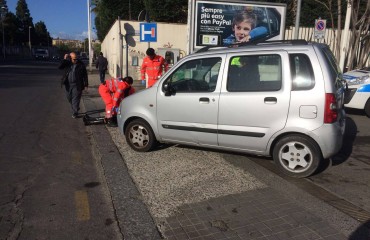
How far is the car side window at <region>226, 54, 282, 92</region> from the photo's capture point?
15.6ft

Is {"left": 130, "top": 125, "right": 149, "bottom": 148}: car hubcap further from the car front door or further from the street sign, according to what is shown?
the street sign

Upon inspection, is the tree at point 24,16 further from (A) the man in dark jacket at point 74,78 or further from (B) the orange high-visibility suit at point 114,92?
(B) the orange high-visibility suit at point 114,92

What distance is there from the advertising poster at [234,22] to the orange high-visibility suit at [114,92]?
14.8 feet

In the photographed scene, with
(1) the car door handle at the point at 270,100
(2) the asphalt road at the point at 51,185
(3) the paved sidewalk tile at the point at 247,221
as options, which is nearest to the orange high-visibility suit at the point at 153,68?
(2) the asphalt road at the point at 51,185

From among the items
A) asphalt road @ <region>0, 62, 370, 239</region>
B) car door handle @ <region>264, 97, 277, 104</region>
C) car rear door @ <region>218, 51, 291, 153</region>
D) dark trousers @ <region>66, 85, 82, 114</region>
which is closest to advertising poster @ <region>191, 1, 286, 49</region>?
dark trousers @ <region>66, 85, 82, 114</region>

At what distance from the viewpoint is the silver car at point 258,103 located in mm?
4551

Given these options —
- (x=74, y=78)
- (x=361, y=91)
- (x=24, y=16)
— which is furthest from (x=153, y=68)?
(x=24, y=16)

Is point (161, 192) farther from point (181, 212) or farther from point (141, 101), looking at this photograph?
point (141, 101)

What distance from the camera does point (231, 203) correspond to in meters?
4.04

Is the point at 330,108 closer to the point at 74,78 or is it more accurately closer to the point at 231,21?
the point at 74,78

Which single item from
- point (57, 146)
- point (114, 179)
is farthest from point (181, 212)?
point (57, 146)

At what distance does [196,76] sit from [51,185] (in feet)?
8.37

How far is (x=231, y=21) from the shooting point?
1192 centimetres

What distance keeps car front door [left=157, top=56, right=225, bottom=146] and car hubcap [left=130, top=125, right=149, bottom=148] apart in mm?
345
